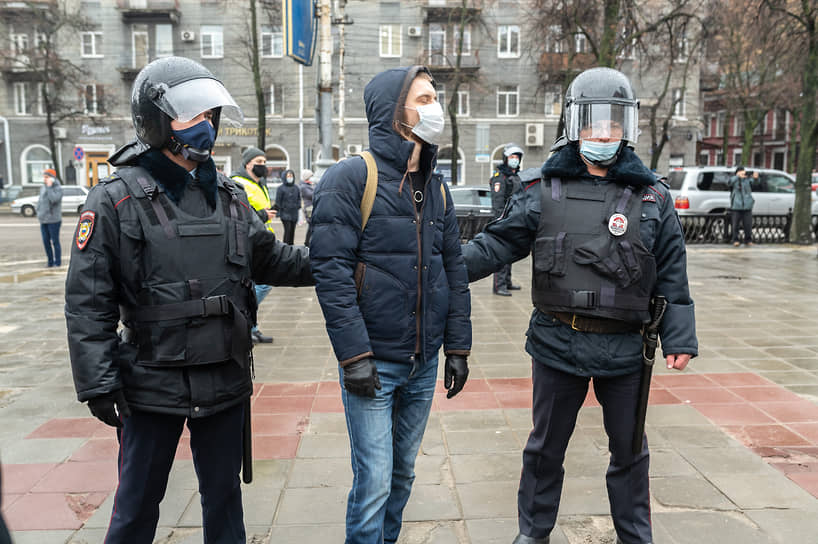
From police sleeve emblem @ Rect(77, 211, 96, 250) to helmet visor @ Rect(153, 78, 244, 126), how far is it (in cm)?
43

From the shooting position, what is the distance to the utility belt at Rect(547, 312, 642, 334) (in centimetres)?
270

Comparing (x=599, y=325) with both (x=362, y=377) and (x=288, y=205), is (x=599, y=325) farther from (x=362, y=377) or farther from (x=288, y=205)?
(x=288, y=205)

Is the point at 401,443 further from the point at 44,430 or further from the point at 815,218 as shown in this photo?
the point at 815,218

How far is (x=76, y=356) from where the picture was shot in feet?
7.09

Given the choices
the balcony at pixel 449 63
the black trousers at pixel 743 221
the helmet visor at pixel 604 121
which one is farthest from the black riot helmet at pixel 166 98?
the balcony at pixel 449 63

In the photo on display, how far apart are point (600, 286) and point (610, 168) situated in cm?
51

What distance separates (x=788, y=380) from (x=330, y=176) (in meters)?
4.55

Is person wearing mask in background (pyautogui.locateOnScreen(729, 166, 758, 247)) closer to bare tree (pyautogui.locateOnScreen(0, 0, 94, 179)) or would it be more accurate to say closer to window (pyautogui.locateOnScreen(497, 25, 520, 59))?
window (pyautogui.locateOnScreen(497, 25, 520, 59))

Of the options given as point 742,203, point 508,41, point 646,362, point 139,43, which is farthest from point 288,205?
point 139,43

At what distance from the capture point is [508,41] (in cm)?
3506

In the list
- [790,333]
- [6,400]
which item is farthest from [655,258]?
[790,333]

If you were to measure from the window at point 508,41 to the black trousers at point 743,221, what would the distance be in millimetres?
21176

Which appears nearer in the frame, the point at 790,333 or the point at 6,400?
the point at 6,400

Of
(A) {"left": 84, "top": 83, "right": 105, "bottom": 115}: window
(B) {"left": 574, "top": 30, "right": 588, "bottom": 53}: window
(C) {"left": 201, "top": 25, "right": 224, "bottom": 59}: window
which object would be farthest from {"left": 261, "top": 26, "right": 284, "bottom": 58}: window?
(B) {"left": 574, "top": 30, "right": 588, "bottom": 53}: window
